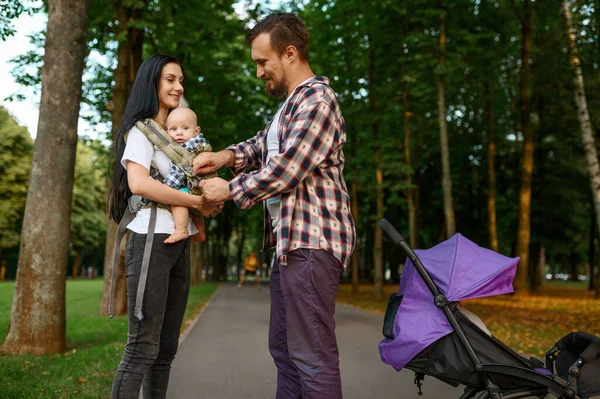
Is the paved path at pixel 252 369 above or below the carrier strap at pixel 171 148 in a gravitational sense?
below

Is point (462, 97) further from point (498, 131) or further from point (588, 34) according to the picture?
point (588, 34)

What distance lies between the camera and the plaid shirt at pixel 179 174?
3.17 m

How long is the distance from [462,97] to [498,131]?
3405 mm

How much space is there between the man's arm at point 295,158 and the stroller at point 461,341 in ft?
2.75

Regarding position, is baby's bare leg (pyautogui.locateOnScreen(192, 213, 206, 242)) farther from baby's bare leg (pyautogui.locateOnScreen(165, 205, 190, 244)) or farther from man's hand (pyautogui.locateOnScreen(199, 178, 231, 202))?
man's hand (pyautogui.locateOnScreen(199, 178, 231, 202))

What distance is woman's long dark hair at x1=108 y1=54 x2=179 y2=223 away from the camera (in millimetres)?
3287

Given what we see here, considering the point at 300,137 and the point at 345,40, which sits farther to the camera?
the point at 345,40

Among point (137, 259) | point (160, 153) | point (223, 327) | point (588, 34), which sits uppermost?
point (588, 34)

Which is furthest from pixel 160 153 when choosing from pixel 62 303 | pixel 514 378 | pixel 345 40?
pixel 345 40

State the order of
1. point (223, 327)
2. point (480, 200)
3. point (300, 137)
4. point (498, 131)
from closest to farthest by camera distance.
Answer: point (300, 137)
point (223, 327)
point (498, 131)
point (480, 200)

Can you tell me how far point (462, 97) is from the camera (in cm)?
2181

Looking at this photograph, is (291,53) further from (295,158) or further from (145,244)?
(145,244)

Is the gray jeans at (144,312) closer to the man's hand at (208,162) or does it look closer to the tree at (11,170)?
the man's hand at (208,162)

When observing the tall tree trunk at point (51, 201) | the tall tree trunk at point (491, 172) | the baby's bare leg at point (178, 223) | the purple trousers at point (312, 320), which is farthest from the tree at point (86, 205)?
the purple trousers at point (312, 320)
